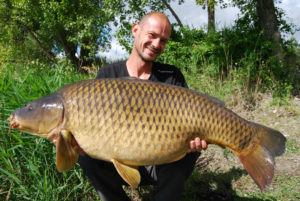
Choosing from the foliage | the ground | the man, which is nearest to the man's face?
the man

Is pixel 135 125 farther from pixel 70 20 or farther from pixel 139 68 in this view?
pixel 70 20

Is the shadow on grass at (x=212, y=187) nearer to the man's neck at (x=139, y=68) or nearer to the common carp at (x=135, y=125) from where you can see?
the common carp at (x=135, y=125)

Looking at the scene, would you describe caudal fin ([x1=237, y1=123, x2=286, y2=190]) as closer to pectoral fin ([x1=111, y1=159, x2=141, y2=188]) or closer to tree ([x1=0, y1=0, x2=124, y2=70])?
pectoral fin ([x1=111, y1=159, x2=141, y2=188])

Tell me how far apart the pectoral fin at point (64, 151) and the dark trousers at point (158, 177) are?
202mm

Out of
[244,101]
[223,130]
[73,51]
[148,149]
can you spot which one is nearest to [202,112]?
[223,130]

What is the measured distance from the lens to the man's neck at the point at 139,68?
1.77 m

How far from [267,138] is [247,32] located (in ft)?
14.5

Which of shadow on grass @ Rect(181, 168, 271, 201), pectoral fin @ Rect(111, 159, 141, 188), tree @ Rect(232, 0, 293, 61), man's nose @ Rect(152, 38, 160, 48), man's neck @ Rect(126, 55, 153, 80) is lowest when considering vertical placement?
shadow on grass @ Rect(181, 168, 271, 201)

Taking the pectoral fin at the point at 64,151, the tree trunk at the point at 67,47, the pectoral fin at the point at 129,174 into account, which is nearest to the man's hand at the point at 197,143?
the pectoral fin at the point at 129,174

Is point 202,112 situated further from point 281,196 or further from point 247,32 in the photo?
point 247,32

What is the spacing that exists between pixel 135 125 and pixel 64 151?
40 centimetres

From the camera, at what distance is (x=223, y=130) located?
1.29 metres

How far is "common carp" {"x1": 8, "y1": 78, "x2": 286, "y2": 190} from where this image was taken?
46.8 inches

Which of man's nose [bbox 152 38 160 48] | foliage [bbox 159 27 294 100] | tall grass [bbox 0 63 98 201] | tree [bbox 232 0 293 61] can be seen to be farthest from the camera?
tree [bbox 232 0 293 61]
